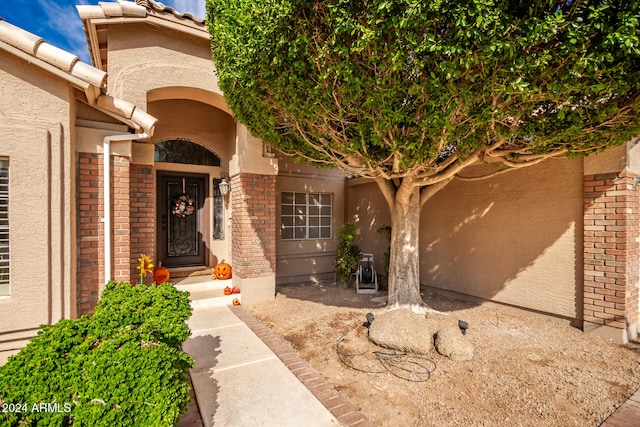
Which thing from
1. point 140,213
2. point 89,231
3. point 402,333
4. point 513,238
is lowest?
point 402,333

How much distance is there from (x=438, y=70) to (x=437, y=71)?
2.3 inches

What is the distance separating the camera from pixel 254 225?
259 inches

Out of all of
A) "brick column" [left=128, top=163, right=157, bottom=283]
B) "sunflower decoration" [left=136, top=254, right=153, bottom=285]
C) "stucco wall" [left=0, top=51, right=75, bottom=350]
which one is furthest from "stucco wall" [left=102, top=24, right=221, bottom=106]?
"sunflower decoration" [left=136, top=254, right=153, bottom=285]

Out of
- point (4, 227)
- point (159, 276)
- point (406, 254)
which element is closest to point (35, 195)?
point (4, 227)

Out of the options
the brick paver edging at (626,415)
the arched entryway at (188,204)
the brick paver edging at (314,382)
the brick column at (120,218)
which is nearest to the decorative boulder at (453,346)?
the brick paver edging at (626,415)

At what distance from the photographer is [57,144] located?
3.99 m

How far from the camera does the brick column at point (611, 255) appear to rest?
15.0ft

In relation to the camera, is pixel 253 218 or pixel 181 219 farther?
pixel 181 219

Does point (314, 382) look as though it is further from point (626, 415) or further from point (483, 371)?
point (626, 415)

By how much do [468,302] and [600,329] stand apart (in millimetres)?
2202

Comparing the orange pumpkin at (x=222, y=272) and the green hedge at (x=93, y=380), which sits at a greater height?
the green hedge at (x=93, y=380)

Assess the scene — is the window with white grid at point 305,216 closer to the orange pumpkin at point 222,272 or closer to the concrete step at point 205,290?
the orange pumpkin at point 222,272

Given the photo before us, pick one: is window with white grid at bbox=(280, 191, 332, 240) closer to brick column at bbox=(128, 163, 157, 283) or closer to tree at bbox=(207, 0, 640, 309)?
brick column at bbox=(128, 163, 157, 283)

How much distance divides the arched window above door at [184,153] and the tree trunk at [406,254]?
15.9 ft
